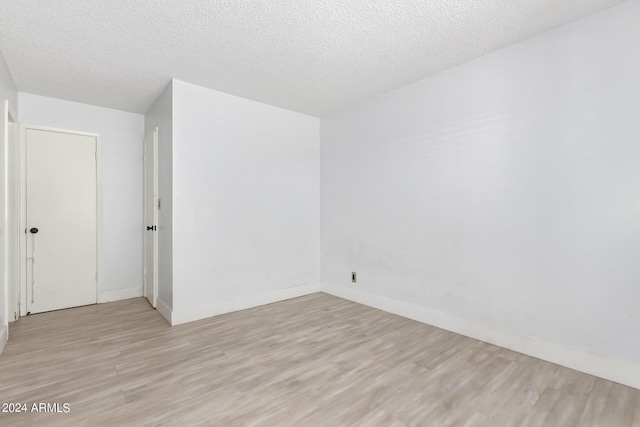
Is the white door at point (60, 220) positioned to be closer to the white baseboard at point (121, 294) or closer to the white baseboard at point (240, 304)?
the white baseboard at point (121, 294)

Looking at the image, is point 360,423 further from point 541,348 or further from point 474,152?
point 474,152

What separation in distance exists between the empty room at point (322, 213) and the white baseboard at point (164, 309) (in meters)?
0.08

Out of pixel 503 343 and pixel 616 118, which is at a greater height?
pixel 616 118

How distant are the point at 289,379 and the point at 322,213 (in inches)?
106

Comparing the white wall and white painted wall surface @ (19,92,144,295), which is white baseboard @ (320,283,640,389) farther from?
the white wall

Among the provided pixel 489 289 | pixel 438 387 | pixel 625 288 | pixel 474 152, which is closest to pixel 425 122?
pixel 474 152

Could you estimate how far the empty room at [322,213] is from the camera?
2.01 metres

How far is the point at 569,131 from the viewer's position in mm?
2262

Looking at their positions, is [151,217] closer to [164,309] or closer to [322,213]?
[164,309]

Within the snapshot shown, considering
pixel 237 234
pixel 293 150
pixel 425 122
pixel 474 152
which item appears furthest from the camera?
pixel 293 150

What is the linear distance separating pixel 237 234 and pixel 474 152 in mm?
2756

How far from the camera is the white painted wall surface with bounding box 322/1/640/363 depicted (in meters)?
2.07

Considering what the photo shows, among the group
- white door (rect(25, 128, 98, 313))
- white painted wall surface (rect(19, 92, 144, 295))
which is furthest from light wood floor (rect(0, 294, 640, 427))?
white painted wall surface (rect(19, 92, 144, 295))

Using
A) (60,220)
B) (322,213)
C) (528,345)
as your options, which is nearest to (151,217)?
(60,220)
